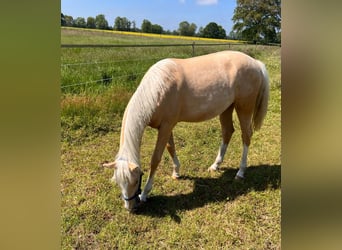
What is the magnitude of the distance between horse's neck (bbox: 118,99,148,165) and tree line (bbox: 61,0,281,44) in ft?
1.32

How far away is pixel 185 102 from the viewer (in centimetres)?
146

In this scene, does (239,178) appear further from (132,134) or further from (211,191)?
(132,134)

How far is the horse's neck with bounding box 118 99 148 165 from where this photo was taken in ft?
4.22

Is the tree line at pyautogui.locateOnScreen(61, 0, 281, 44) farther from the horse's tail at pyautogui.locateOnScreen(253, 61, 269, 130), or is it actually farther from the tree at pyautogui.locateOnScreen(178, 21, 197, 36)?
the horse's tail at pyautogui.locateOnScreen(253, 61, 269, 130)

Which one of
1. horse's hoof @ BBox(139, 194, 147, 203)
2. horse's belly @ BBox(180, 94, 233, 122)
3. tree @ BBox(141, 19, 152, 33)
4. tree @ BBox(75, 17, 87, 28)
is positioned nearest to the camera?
tree @ BBox(75, 17, 87, 28)

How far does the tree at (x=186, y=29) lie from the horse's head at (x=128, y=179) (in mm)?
622

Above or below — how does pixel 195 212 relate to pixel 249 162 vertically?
below

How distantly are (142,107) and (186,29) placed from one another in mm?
474

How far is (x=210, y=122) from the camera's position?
180 cm

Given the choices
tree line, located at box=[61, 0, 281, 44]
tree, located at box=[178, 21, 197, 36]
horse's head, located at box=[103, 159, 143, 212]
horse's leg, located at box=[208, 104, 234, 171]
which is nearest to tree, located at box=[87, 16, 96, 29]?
tree line, located at box=[61, 0, 281, 44]
